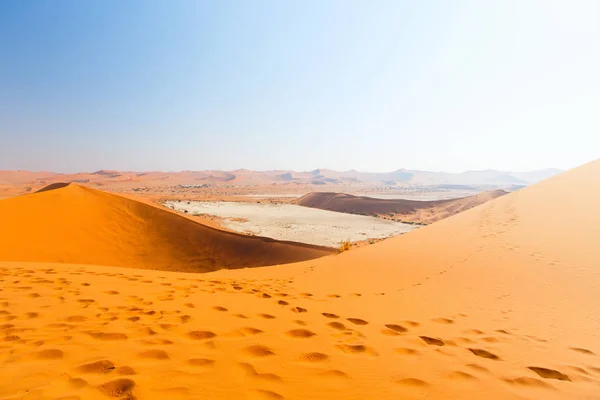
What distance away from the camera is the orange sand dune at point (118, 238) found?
12047 millimetres

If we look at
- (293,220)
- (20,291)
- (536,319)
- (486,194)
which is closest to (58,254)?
(20,291)

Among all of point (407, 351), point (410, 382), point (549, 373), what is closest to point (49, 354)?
point (410, 382)

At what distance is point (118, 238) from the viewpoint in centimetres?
1468

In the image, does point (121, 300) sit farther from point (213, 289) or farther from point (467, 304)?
point (467, 304)

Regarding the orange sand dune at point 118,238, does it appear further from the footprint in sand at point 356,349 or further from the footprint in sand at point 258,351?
the footprint in sand at point 258,351

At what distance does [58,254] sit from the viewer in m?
11.5

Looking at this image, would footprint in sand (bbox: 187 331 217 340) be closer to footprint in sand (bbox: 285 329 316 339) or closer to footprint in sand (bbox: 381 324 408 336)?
footprint in sand (bbox: 285 329 316 339)

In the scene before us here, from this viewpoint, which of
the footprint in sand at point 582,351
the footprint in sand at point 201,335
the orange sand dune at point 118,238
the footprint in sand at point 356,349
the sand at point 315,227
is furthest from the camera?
the sand at point 315,227

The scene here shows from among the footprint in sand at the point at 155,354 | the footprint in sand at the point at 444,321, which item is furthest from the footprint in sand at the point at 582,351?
the footprint in sand at the point at 155,354

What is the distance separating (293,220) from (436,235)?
19618 mm

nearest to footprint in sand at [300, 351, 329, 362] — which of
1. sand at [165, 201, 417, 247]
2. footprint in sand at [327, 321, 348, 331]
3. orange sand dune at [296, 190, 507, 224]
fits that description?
footprint in sand at [327, 321, 348, 331]

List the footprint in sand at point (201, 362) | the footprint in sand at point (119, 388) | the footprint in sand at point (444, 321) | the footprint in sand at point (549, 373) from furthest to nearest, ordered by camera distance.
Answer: the footprint in sand at point (444, 321) < the footprint in sand at point (549, 373) < the footprint in sand at point (201, 362) < the footprint in sand at point (119, 388)

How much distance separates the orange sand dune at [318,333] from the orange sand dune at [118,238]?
737 centimetres

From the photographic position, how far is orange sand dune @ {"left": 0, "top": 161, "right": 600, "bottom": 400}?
213 cm
